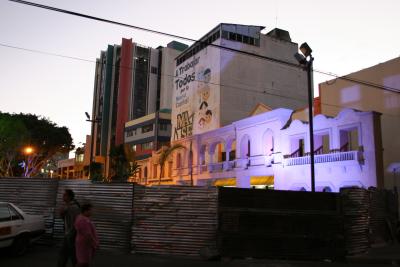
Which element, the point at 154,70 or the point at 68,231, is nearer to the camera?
the point at 68,231

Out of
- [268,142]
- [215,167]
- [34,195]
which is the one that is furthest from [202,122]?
[34,195]

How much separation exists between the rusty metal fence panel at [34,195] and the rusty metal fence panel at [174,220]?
10.5ft

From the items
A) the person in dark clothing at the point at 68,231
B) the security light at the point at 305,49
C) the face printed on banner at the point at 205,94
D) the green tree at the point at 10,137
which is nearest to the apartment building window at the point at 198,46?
the face printed on banner at the point at 205,94

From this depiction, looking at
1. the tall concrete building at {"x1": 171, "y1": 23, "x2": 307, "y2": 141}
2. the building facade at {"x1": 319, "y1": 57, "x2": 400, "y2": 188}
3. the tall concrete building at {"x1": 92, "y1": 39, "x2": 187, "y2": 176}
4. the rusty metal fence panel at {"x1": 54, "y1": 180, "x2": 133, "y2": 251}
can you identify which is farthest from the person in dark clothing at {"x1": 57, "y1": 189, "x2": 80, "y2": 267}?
the tall concrete building at {"x1": 92, "y1": 39, "x2": 187, "y2": 176}

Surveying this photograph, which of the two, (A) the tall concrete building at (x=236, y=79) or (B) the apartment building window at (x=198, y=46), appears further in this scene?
(B) the apartment building window at (x=198, y=46)

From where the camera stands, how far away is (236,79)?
4884cm

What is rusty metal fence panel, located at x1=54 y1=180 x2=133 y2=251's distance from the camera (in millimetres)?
12227

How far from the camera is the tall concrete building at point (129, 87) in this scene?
91688mm

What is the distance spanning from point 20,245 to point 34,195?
2.71 metres

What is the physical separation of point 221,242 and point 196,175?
26.8m

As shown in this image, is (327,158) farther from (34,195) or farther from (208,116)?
(208,116)

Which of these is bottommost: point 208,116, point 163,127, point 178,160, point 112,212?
point 112,212

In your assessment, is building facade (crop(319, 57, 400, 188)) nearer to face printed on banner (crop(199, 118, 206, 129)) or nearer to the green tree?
face printed on banner (crop(199, 118, 206, 129))

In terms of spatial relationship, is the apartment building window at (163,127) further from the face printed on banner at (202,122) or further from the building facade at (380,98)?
the building facade at (380,98)
